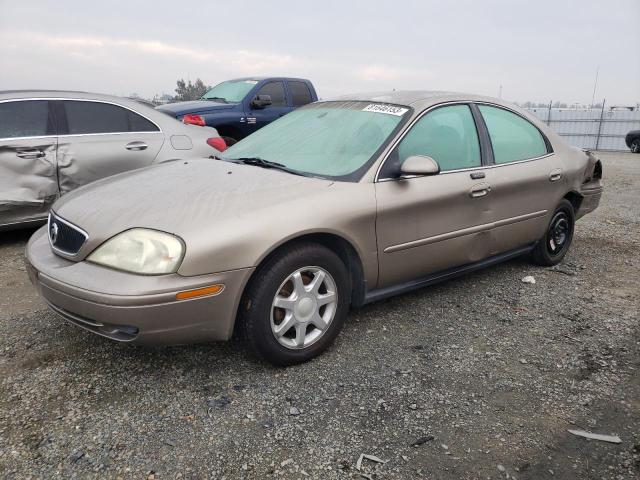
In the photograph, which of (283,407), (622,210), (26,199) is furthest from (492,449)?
(622,210)

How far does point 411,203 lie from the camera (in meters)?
3.10

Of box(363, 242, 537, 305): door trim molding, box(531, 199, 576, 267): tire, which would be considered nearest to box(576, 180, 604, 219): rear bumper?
box(531, 199, 576, 267): tire

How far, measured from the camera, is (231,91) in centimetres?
891

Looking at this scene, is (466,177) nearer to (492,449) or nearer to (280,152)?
(280,152)

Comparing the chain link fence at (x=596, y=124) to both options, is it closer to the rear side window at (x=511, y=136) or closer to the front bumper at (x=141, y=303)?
the rear side window at (x=511, y=136)

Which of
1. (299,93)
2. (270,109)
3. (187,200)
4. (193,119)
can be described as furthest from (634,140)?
(187,200)

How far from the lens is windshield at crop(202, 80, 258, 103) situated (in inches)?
340

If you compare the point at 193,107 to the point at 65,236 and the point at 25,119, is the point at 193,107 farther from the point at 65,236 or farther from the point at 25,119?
the point at 65,236

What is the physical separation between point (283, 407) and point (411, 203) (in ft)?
4.71

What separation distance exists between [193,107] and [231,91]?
1.15m

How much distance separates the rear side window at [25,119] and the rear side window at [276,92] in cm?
463

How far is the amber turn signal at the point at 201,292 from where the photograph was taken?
230cm

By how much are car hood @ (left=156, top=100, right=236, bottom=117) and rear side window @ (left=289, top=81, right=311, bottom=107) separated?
4.52 feet

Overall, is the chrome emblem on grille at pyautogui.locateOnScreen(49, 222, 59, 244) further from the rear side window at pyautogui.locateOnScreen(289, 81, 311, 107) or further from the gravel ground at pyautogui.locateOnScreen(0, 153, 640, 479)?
the rear side window at pyautogui.locateOnScreen(289, 81, 311, 107)
